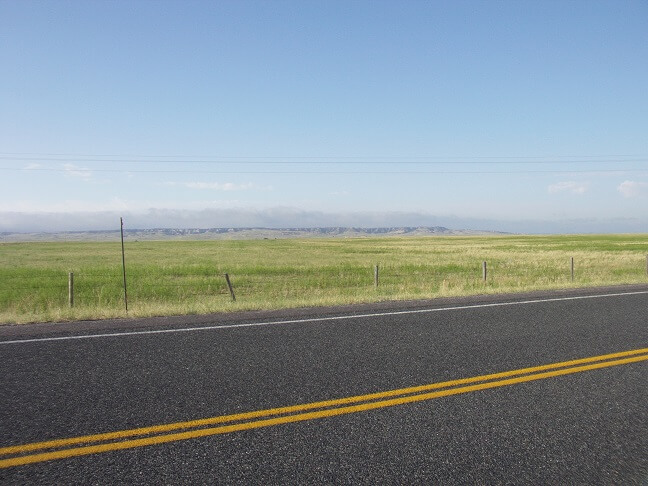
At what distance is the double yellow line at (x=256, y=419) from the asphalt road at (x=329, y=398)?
5 cm

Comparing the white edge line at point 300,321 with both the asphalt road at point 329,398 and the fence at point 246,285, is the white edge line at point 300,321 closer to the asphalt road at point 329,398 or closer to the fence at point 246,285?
the asphalt road at point 329,398

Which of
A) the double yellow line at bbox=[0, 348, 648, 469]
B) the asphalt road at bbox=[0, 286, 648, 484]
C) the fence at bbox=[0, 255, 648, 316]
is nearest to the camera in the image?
the asphalt road at bbox=[0, 286, 648, 484]

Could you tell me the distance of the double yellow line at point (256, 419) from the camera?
3818mm

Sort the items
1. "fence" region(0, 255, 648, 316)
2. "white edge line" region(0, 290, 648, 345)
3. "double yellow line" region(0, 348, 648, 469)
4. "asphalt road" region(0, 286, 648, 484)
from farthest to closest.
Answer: "fence" region(0, 255, 648, 316) < "white edge line" region(0, 290, 648, 345) < "double yellow line" region(0, 348, 648, 469) < "asphalt road" region(0, 286, 648, 484)

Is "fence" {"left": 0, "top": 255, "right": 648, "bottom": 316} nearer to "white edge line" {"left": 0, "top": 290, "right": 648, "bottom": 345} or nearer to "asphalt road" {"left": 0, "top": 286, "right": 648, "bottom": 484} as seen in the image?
"white edge line" {"left": 0, "top": 290, "right": 648, "bottom": 345}

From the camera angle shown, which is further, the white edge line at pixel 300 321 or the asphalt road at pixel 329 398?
the white edge line at pixel 300 321

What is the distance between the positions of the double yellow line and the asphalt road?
0.05 m

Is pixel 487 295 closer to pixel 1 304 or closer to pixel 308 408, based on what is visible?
pixel 308 408

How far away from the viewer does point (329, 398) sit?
498cm

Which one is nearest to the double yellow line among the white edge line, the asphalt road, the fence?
the asphalt road

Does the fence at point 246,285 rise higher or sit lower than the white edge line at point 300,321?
lower

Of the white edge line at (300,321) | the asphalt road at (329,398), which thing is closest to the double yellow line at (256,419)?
the asphalt road at (329,398)

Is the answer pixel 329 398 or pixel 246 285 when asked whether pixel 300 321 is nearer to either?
pixel 329 398

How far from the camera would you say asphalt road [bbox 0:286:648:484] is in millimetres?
3668
